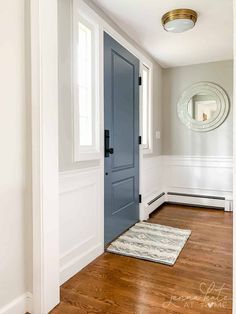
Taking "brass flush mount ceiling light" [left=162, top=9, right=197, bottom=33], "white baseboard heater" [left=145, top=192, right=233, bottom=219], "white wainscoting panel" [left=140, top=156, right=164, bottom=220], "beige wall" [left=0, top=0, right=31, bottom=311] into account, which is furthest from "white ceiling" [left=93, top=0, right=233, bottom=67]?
"white baseboard heater" [left=145, top=192, right=233, bottom=219]

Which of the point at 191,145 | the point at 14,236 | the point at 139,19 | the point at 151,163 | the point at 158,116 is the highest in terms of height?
the point at 139,19

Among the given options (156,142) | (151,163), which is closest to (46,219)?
(151,163)

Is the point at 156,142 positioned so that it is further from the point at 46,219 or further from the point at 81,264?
the point at 46,219

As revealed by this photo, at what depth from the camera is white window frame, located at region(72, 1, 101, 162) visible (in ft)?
6.49

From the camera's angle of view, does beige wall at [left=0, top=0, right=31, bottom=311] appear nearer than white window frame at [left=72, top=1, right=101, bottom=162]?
Yes

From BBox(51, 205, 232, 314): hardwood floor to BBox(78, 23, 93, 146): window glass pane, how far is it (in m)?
1.10

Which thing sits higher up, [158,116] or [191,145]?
[158,116]

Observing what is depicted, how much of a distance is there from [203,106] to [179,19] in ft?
6.00

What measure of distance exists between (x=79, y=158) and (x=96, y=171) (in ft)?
1.01

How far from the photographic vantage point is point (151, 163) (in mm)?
3775

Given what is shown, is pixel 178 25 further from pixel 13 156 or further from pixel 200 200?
pixel 200 200

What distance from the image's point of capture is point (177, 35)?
2945 millimetres

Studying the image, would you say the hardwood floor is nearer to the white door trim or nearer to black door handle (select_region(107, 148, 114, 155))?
the white door trim

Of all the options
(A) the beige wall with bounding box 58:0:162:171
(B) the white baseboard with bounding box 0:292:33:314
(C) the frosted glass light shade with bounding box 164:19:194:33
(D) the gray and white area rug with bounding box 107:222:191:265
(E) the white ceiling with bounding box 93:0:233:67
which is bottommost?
(D) the gray and white area rug with bounding box 107:222:191:265
